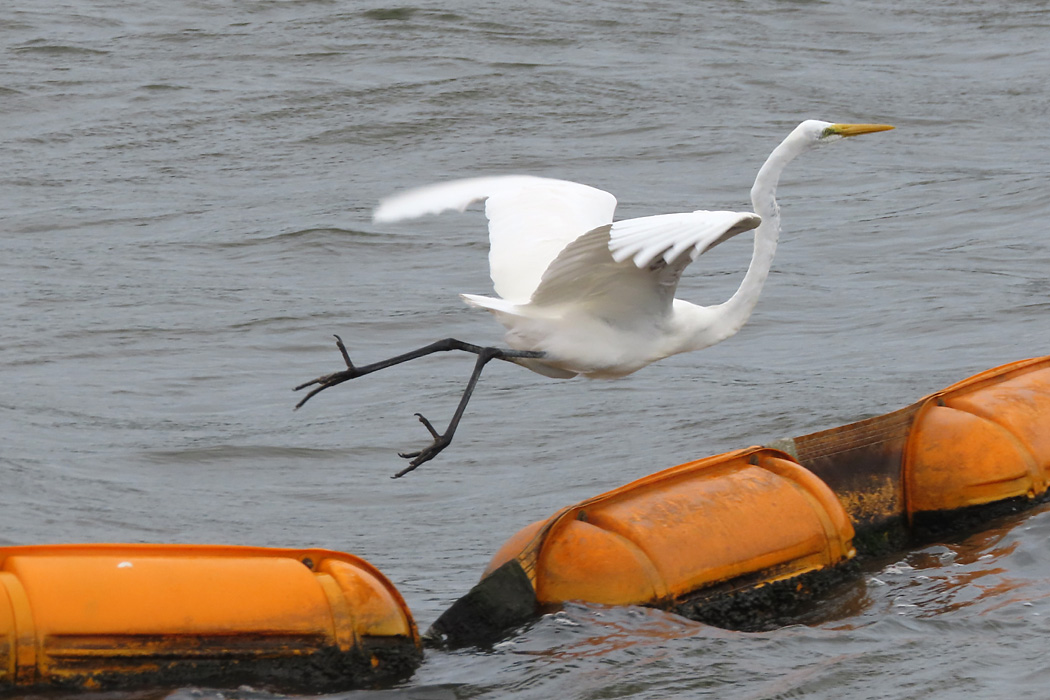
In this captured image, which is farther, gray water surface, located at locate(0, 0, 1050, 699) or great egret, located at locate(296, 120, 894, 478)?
great egret, located at locate(296, 120, 894, 478)

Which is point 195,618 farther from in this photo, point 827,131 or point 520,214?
point 827,131

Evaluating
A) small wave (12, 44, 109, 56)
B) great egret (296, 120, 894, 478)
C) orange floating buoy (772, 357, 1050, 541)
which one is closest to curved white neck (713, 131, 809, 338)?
great egret (296, 120, 894, 478)

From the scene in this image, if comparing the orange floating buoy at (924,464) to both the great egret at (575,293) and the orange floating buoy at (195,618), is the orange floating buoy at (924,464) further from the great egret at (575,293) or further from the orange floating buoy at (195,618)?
the orange floating buoy at (195,618)

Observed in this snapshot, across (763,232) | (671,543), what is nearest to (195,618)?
(671,543)

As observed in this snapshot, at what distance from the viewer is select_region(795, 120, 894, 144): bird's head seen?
17.2 feet

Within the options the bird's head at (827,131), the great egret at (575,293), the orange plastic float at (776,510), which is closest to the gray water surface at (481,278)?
the orange plastic float at (776,510)

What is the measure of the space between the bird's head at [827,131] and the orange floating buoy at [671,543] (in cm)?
123

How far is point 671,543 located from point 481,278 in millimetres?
4973

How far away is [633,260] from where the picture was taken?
179 inches

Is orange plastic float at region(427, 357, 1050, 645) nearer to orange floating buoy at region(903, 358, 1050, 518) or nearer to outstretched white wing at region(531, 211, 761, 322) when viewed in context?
orange floating buoy at region(903, 358, 1050, 518)

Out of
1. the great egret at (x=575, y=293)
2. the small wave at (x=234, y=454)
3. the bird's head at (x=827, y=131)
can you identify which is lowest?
the small wave at (x=234, y=454)

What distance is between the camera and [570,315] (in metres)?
5.09

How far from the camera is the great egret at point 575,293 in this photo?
4879mm

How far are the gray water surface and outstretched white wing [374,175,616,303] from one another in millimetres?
1072
